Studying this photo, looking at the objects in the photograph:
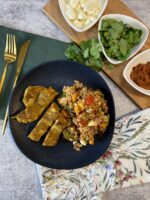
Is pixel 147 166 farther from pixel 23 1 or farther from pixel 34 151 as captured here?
pixel 23 1

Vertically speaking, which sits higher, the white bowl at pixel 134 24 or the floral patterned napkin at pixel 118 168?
Result: the white bowl at pixel 134 24

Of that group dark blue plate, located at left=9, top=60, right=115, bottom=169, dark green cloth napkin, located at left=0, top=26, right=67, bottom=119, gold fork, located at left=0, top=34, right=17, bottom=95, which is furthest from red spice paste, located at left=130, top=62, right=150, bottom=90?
gold fork, located at left=0, top=34, right=17, bottom=95

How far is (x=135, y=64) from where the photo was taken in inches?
57.6

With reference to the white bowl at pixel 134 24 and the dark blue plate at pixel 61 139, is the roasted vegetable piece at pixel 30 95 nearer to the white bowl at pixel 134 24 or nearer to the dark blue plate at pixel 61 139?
the dark blue plate at pixel 61 139

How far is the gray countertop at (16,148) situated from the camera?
4.73 feet

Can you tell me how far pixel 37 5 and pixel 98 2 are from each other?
8.1 inches

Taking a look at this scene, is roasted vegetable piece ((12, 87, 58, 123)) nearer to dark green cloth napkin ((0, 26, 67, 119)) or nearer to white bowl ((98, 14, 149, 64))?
dark green cloth napkin ((0, 26, 67, 119))

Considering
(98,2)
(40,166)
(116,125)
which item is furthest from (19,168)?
(98,2)

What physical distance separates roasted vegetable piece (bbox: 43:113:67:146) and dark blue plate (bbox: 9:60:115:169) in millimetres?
34

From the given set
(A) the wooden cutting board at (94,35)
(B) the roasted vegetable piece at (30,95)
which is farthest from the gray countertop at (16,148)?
(B) the roasted vegetable piece at (30,95)

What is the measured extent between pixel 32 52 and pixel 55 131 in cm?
28

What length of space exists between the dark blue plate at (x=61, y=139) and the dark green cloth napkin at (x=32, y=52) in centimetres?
5

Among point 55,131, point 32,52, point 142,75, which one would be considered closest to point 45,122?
point 55,131

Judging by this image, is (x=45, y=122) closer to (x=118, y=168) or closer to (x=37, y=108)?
(x=37, y=108)
